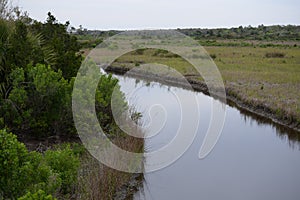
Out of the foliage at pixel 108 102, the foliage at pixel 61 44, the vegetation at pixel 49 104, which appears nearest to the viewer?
the vegetation at pixel 49 104

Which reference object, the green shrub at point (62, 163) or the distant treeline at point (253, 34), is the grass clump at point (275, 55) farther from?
the distant treeline at point (253, 34)

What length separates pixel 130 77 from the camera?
872 inches

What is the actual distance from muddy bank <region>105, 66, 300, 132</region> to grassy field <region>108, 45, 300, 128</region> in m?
0.03

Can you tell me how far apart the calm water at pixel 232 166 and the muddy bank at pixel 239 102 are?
316 mm

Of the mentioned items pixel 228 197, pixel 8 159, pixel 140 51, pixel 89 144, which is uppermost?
pixel 140 51

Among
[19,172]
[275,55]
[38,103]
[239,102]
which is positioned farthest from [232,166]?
[275,55]

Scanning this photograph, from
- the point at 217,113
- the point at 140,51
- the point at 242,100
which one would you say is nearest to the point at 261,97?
the point at 242,100

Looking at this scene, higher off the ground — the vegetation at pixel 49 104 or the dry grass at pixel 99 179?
the vegetation at pixel 49 104

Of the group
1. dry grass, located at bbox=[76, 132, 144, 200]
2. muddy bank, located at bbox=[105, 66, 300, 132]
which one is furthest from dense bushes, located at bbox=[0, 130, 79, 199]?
muddy bank, located at bbox=[105, 66, 300, 132]

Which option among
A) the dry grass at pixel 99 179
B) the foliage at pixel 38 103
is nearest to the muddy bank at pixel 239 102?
the dry grass at pixel 99 179

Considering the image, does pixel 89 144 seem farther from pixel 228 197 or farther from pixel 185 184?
→ pixel 228 197

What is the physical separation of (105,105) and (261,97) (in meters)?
7.52

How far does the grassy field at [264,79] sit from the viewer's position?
12402 millimetres

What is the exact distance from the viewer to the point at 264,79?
17.9 meters
